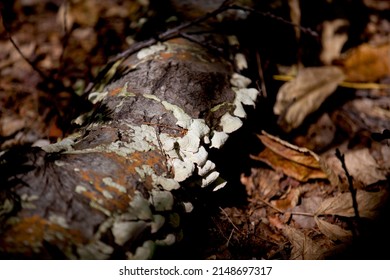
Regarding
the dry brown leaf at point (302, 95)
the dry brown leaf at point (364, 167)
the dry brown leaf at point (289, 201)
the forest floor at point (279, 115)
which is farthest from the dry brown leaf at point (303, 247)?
the dry brown leaf at point (302, 95)

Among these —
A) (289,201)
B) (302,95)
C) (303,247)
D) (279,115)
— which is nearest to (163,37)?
(279,115)

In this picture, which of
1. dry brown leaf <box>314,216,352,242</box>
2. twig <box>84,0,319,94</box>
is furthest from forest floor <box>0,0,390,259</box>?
twig <box>84,0,319,94</box>

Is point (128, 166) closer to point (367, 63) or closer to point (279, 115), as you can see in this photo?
point (279, 115)

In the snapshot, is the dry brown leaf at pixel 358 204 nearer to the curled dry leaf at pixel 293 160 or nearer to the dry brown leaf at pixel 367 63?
the curled dry leaf at pixel 293 160

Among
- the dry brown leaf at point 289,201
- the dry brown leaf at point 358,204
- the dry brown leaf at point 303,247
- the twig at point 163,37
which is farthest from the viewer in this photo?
the twig at point 163,37

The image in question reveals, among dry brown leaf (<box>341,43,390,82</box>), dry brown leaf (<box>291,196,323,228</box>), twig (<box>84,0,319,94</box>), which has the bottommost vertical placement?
dry brown leaf (<box>291,196,323,228</box>)

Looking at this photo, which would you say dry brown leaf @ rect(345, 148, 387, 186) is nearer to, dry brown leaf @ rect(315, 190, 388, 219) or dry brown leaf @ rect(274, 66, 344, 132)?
dry brown leaf @ rect(315, 190, 388, 219)
